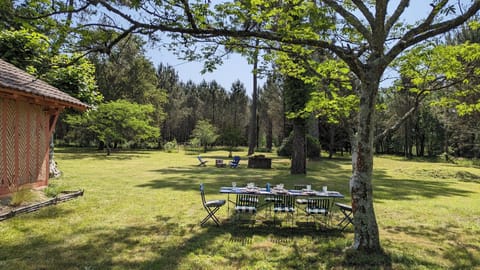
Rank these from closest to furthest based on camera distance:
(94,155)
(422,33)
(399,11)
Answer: (422,33), (399,11), (94,155)

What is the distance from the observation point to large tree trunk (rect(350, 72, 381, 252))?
479cm

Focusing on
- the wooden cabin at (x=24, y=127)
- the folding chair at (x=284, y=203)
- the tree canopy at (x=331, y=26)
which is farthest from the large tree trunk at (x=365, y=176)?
the wooden cabin at (x=24, y=127)

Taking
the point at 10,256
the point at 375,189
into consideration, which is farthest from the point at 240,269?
the point at 375,189

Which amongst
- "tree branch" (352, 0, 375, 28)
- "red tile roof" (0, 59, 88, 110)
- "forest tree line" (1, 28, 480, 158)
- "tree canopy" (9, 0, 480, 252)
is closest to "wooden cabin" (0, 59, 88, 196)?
"red tile roof" (0, 59, 88, 110)

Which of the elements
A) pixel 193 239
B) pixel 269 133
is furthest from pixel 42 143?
pixel 269 133

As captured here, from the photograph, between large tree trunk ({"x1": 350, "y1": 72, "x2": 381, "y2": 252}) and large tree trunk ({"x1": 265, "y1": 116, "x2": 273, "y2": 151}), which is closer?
large tree trunk ({"x1": 350, "y1": 72, "x2": 381, "y2": 252})

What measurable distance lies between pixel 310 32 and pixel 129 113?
2514 cm

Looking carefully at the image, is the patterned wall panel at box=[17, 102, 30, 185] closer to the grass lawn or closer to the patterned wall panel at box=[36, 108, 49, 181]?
the patterned wall panel at box=[36, 108, 49, 181]

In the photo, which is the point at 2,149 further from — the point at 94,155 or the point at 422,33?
the point at 94,155

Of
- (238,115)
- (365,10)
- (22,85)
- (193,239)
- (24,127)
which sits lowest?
Answer: (193,239)

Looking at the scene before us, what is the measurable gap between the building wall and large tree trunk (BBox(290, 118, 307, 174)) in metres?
10.5

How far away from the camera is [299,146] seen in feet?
51.2

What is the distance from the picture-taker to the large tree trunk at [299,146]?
50.0ft

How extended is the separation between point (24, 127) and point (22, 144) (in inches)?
18.0
